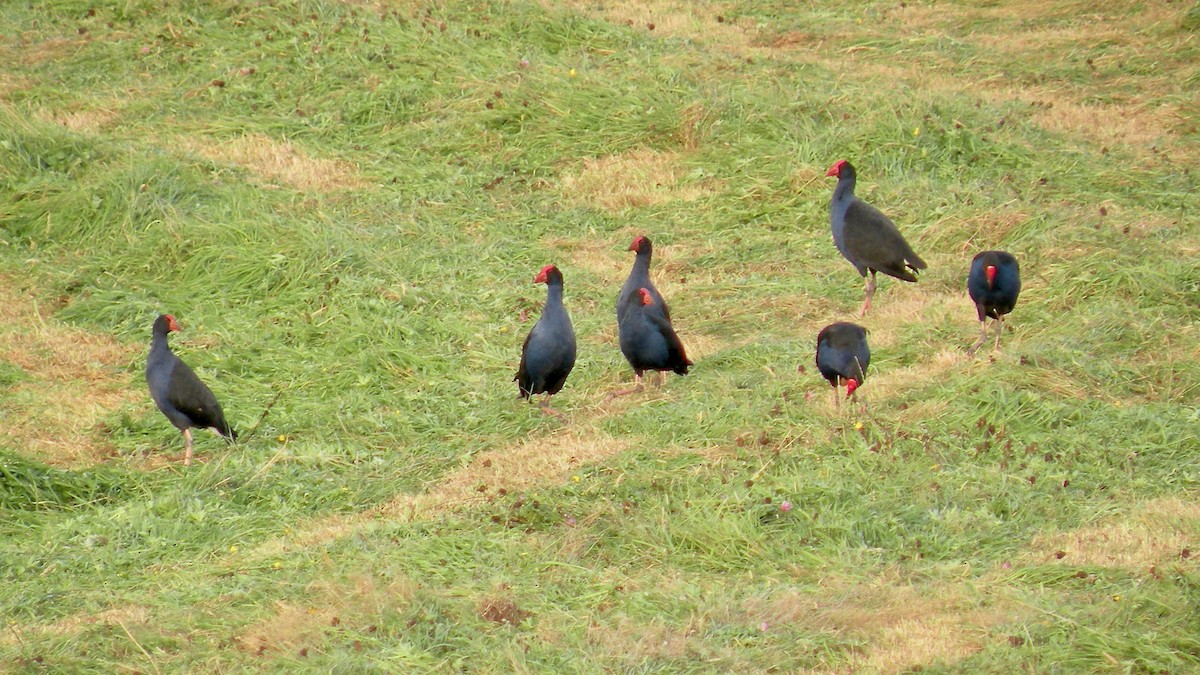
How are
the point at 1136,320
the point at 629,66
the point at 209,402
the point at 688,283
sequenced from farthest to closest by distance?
the point at 629,66 → the point at 688,283 → the point at 1136,320 → the point at 209,402

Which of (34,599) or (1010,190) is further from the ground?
(1010,190)

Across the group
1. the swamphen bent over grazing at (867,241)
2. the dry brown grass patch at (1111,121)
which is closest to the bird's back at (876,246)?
the swamphen bent over grazing at (867,241)

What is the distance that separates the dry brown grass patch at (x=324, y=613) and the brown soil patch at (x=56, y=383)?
115 inches

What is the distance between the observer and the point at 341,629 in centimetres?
661

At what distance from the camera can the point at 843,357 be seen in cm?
889

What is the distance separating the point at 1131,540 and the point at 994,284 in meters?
2.99

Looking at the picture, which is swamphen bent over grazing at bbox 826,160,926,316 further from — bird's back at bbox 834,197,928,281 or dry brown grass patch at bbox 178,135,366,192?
dry brown grass patch at bbox 178,135,366,192

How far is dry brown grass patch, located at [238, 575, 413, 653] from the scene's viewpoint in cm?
652

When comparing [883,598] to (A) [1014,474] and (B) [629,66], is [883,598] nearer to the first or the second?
(A) [1014,474]

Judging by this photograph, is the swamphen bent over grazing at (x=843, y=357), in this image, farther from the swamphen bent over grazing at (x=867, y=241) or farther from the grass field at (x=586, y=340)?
the swamphen bent over grazing at (x=867, y=241)

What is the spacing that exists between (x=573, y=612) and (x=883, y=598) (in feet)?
4.74

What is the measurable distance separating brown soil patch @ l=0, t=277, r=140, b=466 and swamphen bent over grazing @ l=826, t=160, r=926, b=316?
558 cm

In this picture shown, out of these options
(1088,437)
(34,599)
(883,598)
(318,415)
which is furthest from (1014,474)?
(34,599)

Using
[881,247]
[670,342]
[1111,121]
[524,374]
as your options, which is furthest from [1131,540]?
[1111,121]
